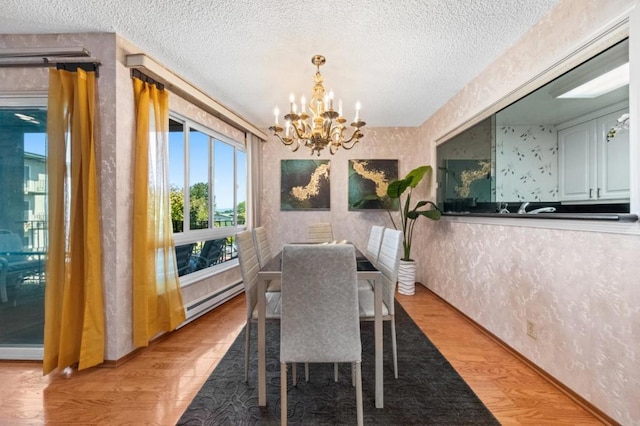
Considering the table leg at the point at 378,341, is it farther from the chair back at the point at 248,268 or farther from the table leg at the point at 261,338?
the chair back at the point at 248,268

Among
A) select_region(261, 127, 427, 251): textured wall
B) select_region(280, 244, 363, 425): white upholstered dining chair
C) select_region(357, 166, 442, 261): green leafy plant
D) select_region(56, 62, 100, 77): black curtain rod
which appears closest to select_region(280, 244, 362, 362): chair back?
select_region(280, 244, 363, 425): white upholstered dining chair

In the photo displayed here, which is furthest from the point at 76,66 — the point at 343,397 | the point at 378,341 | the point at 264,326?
the point at 343,397

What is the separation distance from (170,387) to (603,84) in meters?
3.43

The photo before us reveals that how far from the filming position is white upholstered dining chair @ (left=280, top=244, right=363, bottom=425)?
1.26 m

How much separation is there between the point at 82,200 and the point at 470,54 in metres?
3.45

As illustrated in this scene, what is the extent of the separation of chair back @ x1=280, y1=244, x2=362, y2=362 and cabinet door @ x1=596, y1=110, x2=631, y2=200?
5.19 ft

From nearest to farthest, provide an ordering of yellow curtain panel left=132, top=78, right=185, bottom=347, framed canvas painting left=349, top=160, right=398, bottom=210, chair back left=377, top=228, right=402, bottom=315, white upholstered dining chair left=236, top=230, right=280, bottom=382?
white upholstered dining chair left=236, top=230, right=280, bottom=382
chair back left=377, top=228, right=402, bottom=315
yellow curtain panel left=132, top=78, right=185, bottom=347
framed canvas painting left=349, top=160, right=398, bottom=210

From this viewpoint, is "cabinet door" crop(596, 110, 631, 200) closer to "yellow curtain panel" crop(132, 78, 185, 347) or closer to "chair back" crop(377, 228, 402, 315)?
"chair back" crop(377, 228, 402, 315)

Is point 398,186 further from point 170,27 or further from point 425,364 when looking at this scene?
point 170,27

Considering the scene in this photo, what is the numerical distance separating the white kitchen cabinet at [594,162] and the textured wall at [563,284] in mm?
294

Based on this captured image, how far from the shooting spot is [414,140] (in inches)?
163

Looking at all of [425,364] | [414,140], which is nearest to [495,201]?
[425,364]

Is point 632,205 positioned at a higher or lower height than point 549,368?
higher

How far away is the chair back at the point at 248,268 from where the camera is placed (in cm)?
175
